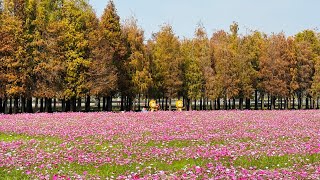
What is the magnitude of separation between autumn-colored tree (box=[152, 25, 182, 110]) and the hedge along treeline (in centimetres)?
14

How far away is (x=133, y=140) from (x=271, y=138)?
5.81 metres

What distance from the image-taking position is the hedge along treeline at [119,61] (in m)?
43.8

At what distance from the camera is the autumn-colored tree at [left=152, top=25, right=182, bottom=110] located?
5630cm

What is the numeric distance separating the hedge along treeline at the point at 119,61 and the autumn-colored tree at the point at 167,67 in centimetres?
14

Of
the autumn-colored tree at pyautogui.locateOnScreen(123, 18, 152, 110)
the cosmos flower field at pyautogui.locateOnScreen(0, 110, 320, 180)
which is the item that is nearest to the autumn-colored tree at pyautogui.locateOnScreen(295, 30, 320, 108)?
the autumn-colored tree at pyautogui.locateOnScreen(123, 18, 152, 110)

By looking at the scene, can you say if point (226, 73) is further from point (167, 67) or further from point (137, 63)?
point (137, 63)

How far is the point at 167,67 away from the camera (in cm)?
5662

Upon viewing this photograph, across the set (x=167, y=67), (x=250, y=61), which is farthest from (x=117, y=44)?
(x=250, y=61)

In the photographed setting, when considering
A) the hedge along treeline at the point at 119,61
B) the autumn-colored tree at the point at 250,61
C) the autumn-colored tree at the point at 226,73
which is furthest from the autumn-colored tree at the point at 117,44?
the autumn-colored tree at the point at 250,61

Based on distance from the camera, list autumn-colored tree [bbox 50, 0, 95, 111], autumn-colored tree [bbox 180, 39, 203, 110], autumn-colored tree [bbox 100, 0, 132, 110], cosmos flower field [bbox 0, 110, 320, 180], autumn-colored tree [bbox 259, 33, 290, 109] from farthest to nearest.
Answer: autumn-colored tree [bbox 259, 33, 290, 109] < autumn-colored tree [bbox 180, 39, 203, 110] < autumn-colored tree [bbox 100, 0, 132, 110] < autumn-colored tree [bbox 50, 0, 95, 111] < cosmos flower field [bbox 0, 110, 320, 180]

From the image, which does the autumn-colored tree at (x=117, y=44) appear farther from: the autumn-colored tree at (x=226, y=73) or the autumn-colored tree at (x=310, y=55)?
the autumn-colored tree at (x=310, y=55)

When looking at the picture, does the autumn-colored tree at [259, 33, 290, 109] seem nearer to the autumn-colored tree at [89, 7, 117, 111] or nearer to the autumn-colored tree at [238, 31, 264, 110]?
the autumn-colored tree at [238, 31, 264, 110]

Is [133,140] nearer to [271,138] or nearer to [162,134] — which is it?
[162,134]

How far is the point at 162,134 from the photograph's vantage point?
61.3 ft
